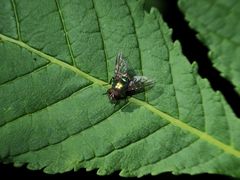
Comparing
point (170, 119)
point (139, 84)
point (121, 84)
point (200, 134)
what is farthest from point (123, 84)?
point (200, 134)

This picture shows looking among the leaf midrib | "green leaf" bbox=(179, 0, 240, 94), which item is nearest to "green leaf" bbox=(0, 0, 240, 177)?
the leaf midrib

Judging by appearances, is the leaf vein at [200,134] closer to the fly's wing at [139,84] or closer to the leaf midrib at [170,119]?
the leaf midrib at [170,119]

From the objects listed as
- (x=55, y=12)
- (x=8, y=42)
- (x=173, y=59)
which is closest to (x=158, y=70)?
(x=173, y=59)

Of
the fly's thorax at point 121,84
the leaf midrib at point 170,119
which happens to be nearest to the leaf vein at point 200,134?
the leaf midrib at point 170,119

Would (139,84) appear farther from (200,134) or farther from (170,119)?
(200,134)

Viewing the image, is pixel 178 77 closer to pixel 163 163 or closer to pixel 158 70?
pixel 158 70
